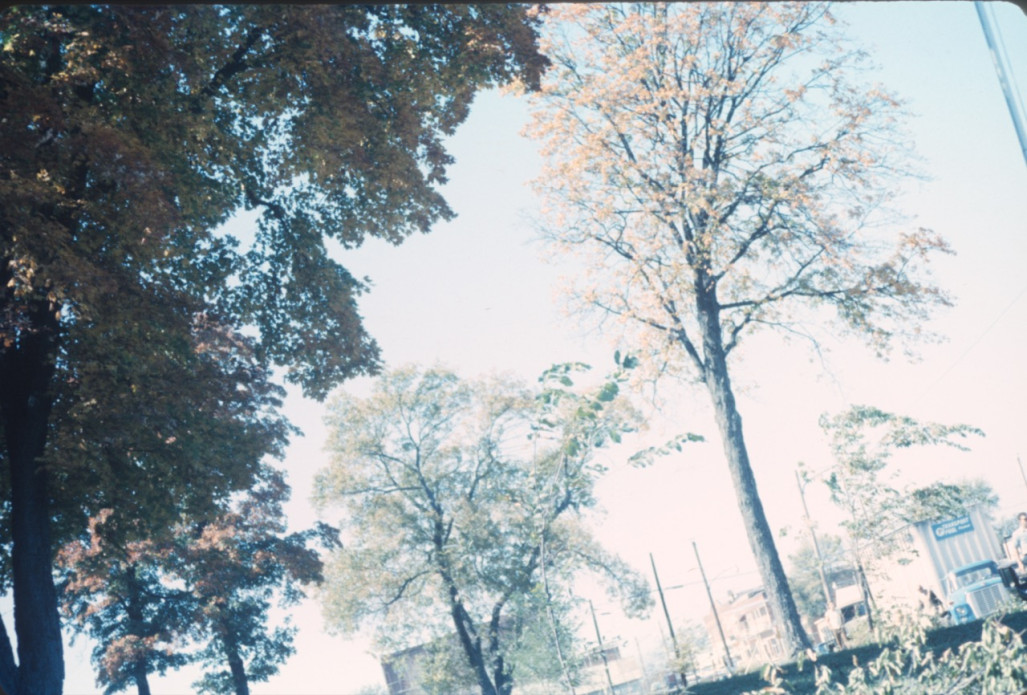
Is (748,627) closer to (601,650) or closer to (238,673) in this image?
(601,650)

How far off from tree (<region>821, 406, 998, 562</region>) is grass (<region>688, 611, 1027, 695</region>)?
1.19 m

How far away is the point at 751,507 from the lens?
225 inches

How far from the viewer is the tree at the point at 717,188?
5.66 metres

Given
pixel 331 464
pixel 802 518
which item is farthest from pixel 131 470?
pixel 802 518

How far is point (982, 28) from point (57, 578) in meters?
6.63

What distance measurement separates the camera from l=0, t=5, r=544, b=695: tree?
381 centimetres

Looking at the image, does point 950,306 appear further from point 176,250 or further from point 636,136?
point 176,250

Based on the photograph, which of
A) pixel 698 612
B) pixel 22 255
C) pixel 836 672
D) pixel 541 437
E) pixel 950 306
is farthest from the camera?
pixel 698 612

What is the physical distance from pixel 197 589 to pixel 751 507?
4.03 metres

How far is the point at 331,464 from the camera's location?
4.75 m

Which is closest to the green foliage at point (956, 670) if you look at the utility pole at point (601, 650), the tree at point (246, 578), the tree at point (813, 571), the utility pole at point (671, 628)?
the utility pole at point (671, 628)

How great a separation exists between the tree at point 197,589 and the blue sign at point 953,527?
440 cm

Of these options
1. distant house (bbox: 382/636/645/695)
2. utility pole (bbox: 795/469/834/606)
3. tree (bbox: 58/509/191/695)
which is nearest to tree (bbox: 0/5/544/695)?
tree (bbox: 58/509/191/695)

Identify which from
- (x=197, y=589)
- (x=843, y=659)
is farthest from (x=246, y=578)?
(x=843, y=659)
